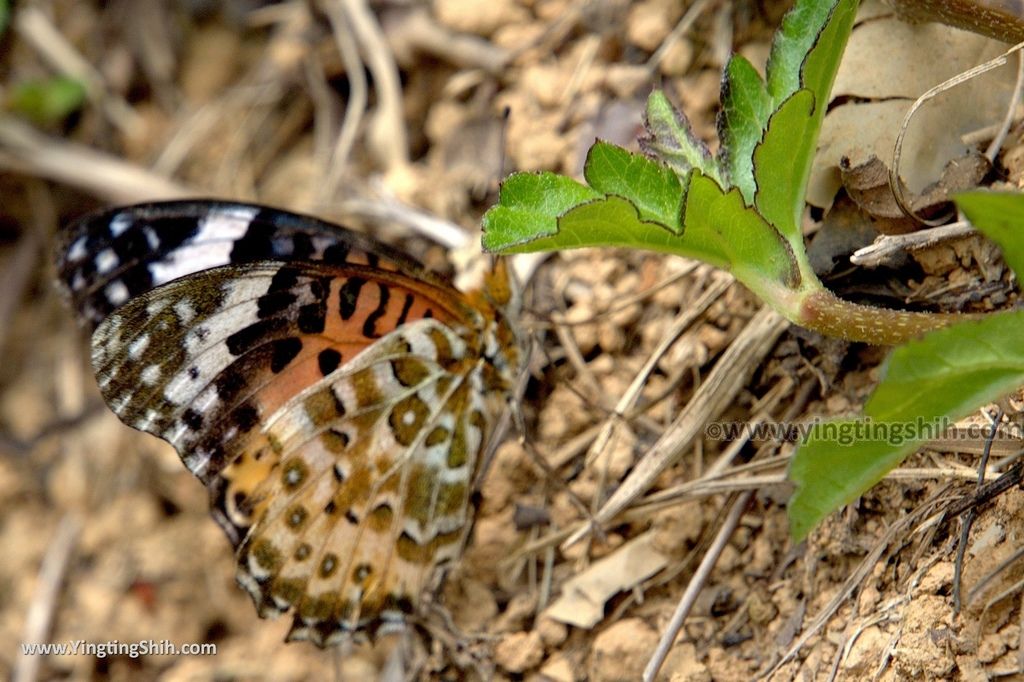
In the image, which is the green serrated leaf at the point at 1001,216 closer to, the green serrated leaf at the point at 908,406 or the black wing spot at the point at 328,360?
the green serrated leaf at the point at 908,406

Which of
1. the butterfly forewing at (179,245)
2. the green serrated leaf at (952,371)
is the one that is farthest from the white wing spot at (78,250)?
the green serrated leaf at (952,371)

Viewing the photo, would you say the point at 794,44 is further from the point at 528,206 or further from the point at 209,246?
the point at 209,246

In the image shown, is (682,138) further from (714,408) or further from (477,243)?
(477,243)

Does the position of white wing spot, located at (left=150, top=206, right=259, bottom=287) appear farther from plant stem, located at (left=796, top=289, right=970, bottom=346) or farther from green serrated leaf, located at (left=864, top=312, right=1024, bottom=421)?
green serrated leaf, located at (left=864, top=312, right=1024, bottom=421)

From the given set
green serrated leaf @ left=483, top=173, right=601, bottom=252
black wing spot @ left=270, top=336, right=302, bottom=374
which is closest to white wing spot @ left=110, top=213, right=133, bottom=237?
black wing spot @ left=270, top=336, right=302, bottom=374

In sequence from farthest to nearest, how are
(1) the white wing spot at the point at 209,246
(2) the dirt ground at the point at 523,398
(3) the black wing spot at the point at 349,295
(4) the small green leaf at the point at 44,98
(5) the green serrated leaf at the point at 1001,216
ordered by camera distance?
1. (4) the small green leaf at the point at 44,98
2. (1) the white wing spot at the point at 209,246
3. (3) the black wing spot at the point at 349,295
4. (2) the dirt ground at the point at 523,398
5. (5) the green serrated leaf at the point at 1001,216

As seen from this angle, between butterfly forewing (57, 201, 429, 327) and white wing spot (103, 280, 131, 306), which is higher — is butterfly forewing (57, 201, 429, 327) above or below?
above
